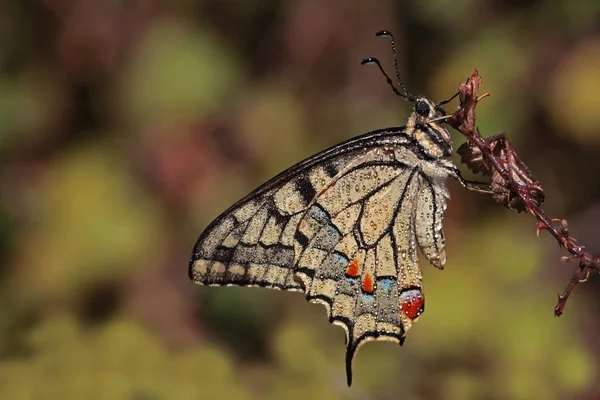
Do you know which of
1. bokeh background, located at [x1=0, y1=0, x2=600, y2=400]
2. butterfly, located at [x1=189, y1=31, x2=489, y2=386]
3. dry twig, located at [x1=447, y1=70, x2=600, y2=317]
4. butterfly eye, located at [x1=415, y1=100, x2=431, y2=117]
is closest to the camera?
dry twig, located at [x1=447, y1=70, x2=600, y2=317]

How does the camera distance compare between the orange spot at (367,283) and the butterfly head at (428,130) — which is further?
the orange spot at (367,283)

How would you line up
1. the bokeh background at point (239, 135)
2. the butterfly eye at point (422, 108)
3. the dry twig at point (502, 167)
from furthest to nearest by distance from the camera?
the bokeh background at point (239, 135) → the butterfly eye at point (422, 108) → the dry twig at point (502, 167)

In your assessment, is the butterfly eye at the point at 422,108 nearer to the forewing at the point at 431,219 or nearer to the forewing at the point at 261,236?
the forewing at the point at 261,236

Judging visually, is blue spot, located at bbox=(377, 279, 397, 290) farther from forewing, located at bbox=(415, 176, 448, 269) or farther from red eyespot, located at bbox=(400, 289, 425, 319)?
forewing, located at bbox=(415, 176, 448, 269)

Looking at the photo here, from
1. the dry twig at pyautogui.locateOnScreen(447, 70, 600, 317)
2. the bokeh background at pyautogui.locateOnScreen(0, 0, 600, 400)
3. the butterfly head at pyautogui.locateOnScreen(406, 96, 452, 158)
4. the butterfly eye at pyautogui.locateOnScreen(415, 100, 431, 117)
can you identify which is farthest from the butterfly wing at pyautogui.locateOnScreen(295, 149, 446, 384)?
the bokeh background at pyautogui.locateOnScreen(0, 0, 600, 400)

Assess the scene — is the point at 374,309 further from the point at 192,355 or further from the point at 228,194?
the point at 228,194

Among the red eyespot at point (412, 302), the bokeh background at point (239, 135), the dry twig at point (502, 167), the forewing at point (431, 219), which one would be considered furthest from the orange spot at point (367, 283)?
the bokeh background at point (239, 135)
